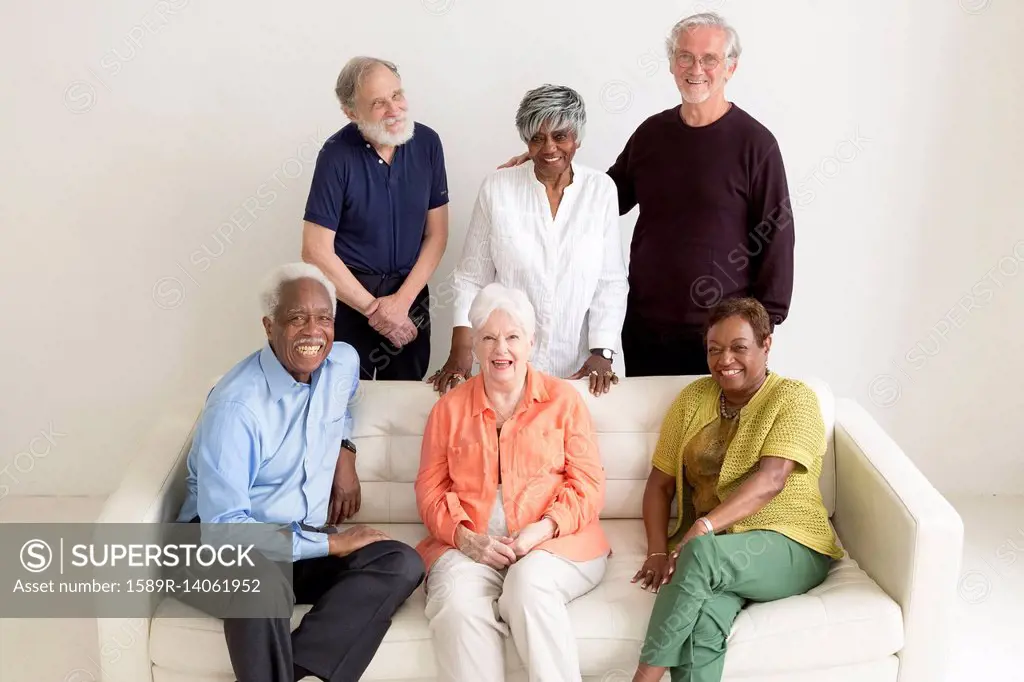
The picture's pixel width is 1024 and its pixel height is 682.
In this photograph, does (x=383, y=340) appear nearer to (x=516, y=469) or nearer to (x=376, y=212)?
(x=376, y=212)

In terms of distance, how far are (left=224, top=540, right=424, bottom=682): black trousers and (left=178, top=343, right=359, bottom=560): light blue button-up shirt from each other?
0.10 metres

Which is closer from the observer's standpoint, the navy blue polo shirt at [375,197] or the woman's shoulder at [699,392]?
the woman's shoulder at [699,392]

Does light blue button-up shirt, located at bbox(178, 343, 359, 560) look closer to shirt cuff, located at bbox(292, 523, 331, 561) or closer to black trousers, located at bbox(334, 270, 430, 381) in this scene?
shirt cuff, located at bbox(292, 523, 331, 561)

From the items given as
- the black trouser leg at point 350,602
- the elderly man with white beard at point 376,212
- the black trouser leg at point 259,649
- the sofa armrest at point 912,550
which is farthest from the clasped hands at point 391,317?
the sofa armrest at point 912,550

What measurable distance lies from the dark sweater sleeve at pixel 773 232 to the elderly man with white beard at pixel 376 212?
1000 mm

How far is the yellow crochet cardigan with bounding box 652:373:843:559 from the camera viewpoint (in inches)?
104

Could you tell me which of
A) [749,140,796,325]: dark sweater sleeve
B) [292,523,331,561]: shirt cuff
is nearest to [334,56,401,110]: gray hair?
[749,140,796,325]: dark sweater sleeve

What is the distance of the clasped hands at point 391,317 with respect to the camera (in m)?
3.13

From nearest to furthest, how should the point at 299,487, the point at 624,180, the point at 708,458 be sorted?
the point at 299,487
the point at 708,458
the point at 624,180

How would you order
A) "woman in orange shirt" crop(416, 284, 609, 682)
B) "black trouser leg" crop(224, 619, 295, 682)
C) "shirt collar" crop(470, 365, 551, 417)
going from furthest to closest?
"shirt collar" crop(470, 365, 551, 417) → "woman in orange shirt" crop(416, 284, 609, 682) → "black trouser leg" crop(224, 619, 295, 682)

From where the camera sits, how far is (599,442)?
2.99 metres

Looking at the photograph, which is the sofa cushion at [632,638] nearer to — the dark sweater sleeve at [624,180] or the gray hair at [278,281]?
the gray hair at [278,281]

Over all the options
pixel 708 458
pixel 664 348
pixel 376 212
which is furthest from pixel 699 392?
pixel 376 212

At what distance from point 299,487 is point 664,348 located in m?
1.21
